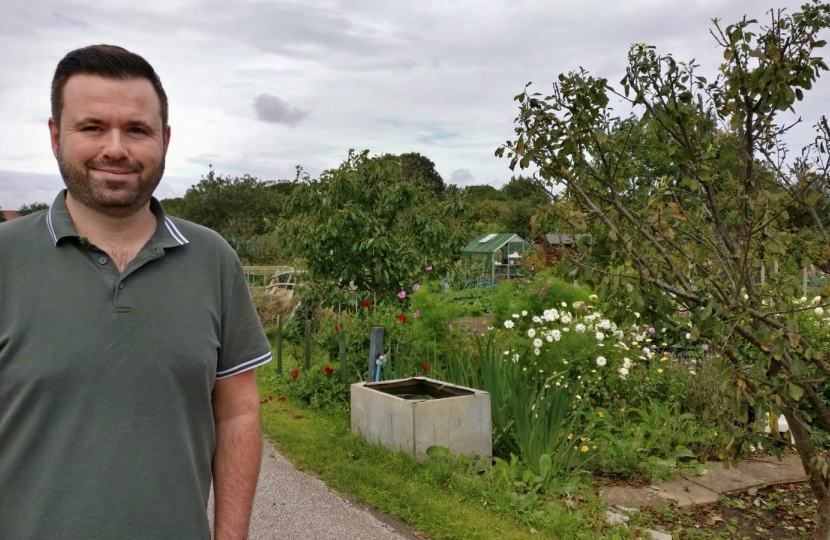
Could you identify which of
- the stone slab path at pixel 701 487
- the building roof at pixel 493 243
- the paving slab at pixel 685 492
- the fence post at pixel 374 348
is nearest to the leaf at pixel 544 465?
the stone slab path at pixel 701 487

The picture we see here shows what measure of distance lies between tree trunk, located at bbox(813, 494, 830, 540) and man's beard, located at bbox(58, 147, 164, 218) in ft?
11.5

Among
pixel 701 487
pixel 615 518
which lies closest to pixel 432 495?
pixel 615 518

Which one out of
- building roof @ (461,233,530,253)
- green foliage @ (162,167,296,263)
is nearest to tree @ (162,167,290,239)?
green foliage @ (162,167,296,263)

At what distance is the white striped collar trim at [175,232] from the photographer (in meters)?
1.66

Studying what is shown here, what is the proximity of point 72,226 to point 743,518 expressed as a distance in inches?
163

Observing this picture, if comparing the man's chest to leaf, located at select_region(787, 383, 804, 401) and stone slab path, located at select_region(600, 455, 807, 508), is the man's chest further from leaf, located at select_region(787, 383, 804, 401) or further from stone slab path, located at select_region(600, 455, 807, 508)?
stone slab path, located at select_region(600, 455, 807, 508)

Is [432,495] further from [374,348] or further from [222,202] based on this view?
[222,202]

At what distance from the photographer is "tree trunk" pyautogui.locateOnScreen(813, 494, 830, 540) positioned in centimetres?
341

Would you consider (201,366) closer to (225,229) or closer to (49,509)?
(49,509)

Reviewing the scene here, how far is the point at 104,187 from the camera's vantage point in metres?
1.54

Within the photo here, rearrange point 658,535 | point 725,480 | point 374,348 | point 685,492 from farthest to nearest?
1. point 374,348
2. point 725,480
3. point 685,492
4. point 658,535

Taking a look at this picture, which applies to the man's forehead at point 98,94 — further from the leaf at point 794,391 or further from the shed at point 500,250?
the shed at point 500,250

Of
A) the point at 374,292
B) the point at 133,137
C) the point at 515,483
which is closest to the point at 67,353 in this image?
the point at 133,137

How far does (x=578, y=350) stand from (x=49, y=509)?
5023mm
